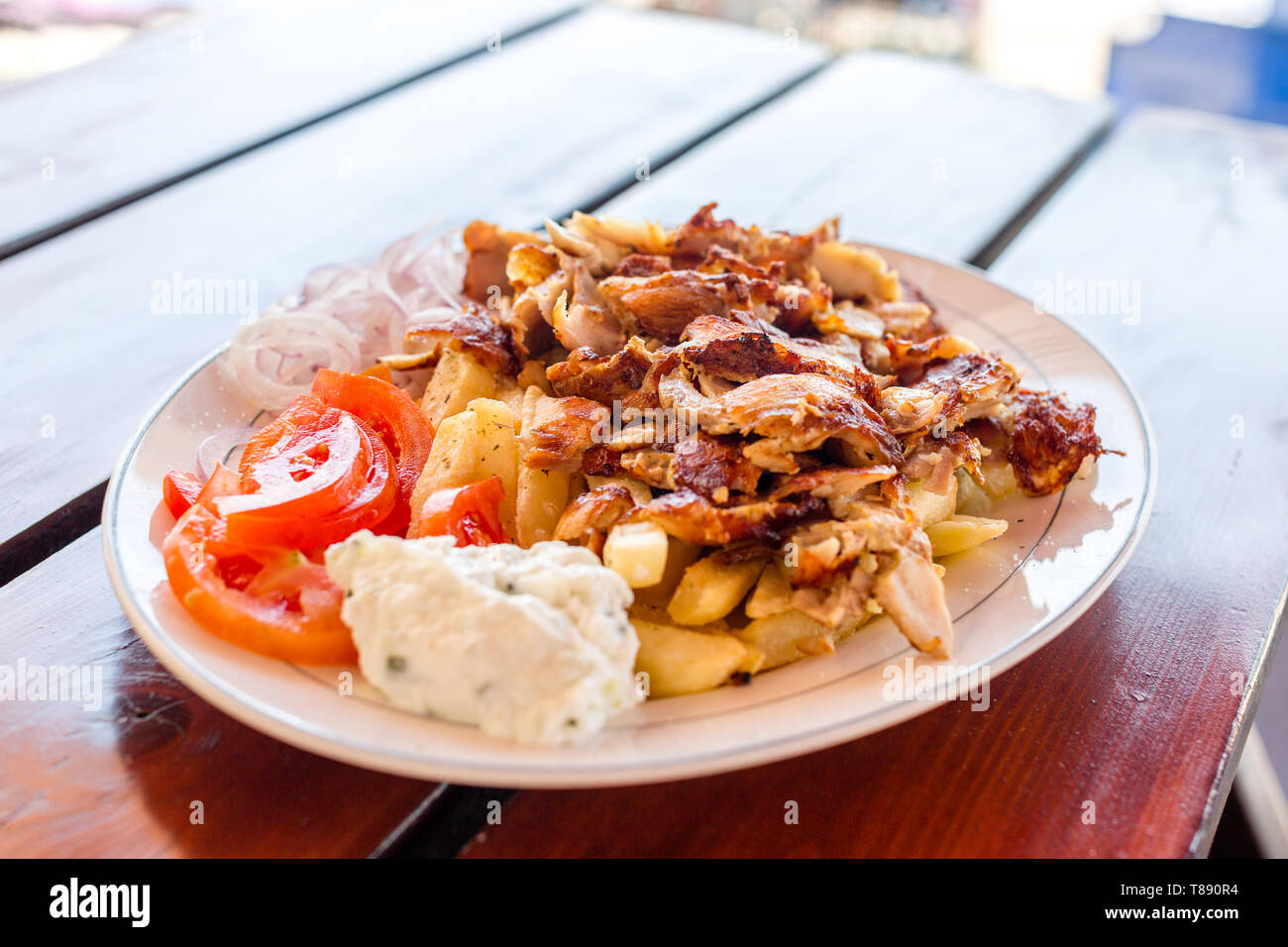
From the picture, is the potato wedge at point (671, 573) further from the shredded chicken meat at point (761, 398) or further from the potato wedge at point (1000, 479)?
the potato wedge at point (1000, 479)

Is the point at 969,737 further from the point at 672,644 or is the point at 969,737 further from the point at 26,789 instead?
the point at 26,789

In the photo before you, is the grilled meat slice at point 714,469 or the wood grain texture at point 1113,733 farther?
the grilled meat slice at point 714,469

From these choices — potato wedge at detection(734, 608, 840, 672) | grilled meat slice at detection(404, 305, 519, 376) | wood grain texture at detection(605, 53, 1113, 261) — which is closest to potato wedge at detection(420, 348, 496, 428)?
grilled meat slice at detection(404, 305, 519, 376)

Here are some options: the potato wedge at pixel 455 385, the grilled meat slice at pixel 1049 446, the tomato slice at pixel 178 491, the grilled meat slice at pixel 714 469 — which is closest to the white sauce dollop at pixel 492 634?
the grilled meat slice at pixel 714 469

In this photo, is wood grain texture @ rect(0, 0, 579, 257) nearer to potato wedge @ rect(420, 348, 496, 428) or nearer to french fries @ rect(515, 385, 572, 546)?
potato wedge @ rect(420, 348, 496, 428)

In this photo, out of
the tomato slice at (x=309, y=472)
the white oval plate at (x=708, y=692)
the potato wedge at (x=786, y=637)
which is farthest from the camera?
the tomato slice at (x=309, y=472)

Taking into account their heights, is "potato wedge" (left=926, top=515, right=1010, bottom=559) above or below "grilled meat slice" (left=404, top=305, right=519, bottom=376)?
below

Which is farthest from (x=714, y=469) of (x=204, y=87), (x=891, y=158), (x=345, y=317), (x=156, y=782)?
(x=204, y=87)

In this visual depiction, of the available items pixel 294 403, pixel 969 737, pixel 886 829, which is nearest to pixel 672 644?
pixel 886 829
